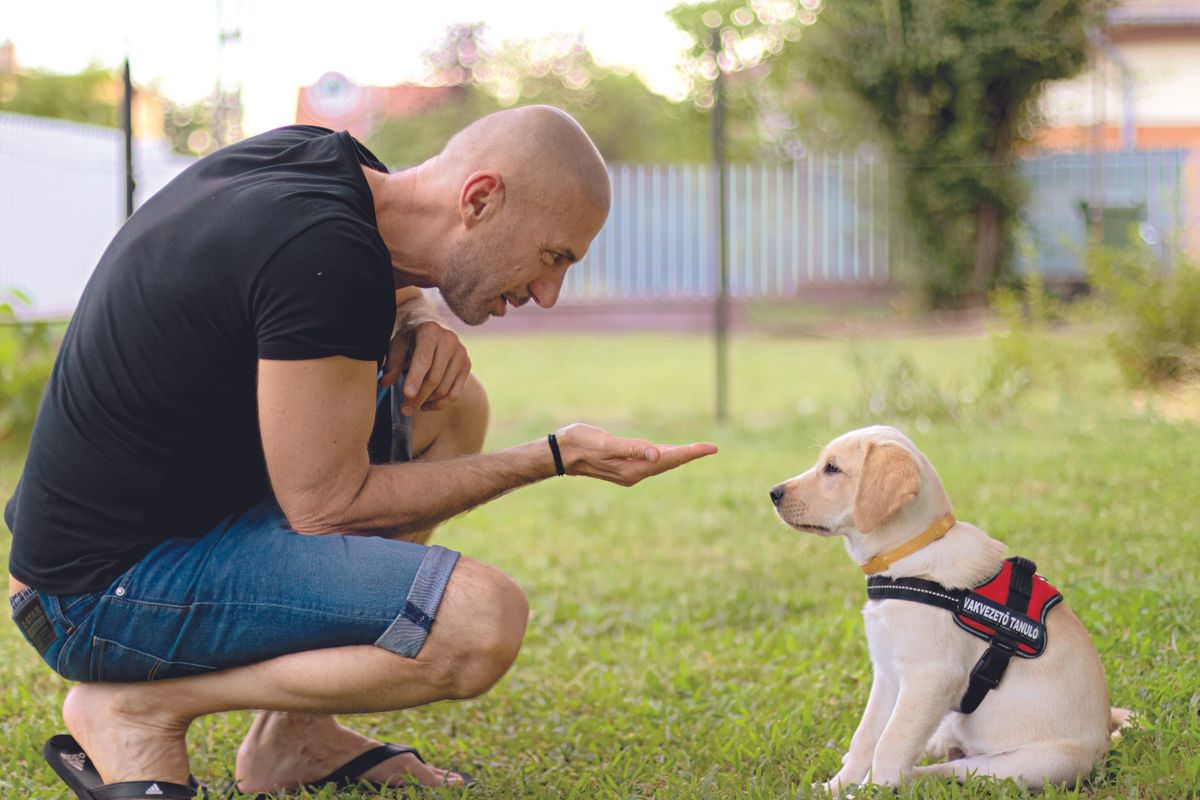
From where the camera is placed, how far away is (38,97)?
28.5 m

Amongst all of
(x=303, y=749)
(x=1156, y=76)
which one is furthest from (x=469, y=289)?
(x=1156, y=76)

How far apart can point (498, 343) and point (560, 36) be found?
16658 mm

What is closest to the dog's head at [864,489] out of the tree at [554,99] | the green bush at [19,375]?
the green bush at [19,375]

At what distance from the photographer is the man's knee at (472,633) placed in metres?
2.61

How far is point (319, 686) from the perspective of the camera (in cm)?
262

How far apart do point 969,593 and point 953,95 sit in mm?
14116

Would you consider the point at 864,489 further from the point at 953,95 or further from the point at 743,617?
the point at 953,95

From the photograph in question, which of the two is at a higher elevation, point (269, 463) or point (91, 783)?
point (269, 463)

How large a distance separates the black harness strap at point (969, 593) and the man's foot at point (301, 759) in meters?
1.12

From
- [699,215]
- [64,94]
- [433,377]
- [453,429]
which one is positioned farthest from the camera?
[64,94]

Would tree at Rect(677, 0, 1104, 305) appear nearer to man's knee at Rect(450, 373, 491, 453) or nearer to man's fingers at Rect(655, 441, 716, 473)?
man's knee at Rect(450, 373, 491, 453)

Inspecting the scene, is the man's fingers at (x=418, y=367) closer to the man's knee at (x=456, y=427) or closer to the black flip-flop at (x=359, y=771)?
the man's knee at (x=456, y=427)

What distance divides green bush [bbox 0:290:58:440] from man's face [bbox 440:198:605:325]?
4842 millimetres

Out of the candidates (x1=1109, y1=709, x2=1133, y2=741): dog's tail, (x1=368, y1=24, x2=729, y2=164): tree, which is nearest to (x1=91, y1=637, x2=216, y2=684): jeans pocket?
(x1=1109, y1=709, x2=1133, y2=741): dog's tail
